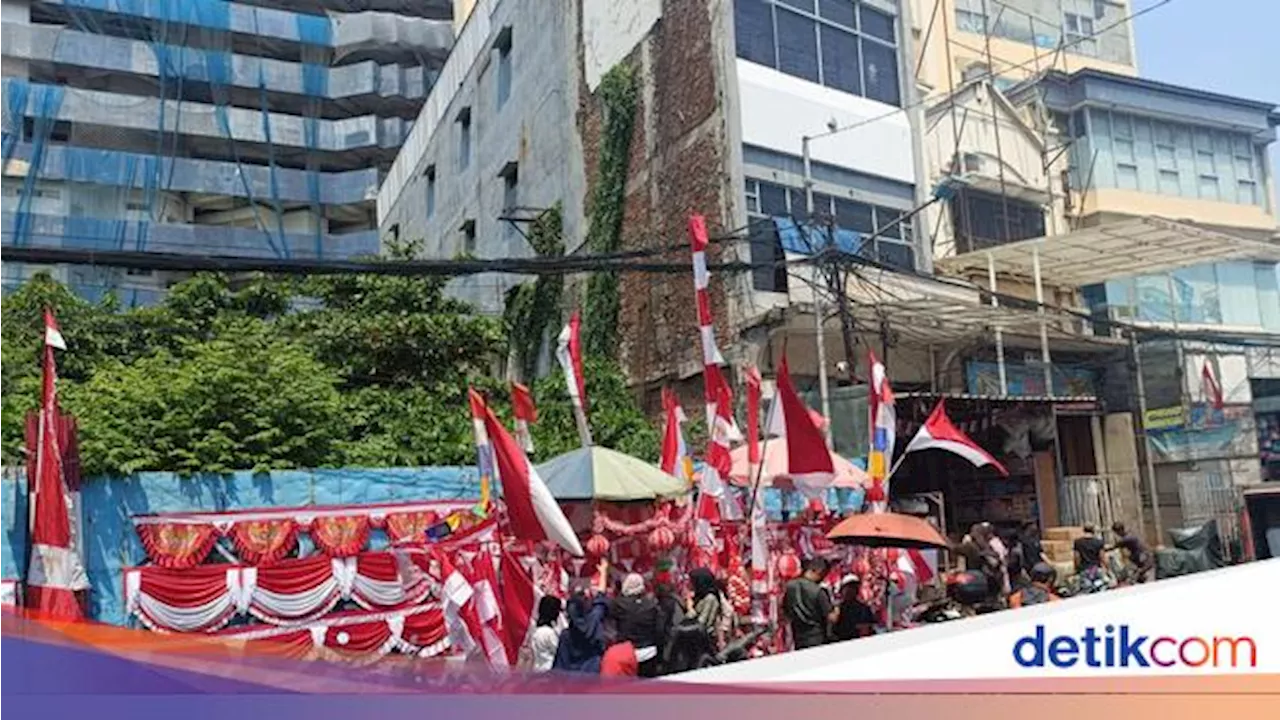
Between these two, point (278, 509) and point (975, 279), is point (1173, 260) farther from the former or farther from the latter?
point (278, 509)

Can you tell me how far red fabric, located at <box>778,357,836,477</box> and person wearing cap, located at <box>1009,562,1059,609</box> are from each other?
1.77 meters

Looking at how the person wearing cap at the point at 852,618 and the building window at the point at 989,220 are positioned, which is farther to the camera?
the building window at the point at 989,220

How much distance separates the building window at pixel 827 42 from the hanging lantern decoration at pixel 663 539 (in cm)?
1063

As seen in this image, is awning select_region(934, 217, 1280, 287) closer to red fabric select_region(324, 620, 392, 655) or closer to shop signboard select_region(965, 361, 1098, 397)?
shop signboard select_region(965, 361, 1098, 397)

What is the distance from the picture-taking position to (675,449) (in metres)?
13.5

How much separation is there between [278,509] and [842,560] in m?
6.76

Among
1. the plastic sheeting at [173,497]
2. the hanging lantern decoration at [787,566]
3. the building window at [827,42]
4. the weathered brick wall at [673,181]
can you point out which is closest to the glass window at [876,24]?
the building window at [827,42]

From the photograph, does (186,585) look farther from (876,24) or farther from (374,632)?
(876,24)

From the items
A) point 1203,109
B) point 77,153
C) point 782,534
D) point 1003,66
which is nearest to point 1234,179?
point 1203,109

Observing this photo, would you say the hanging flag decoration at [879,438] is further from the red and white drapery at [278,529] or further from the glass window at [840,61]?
the glass window at [840,61]

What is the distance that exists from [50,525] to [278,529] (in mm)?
2948

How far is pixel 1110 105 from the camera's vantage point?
25984 mm

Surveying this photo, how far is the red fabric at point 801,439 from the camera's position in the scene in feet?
29.2

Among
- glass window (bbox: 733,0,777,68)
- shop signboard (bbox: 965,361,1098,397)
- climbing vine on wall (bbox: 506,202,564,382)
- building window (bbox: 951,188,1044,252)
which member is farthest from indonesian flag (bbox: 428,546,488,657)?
climbing vine on wall (bbox: 506,202,564,382)
